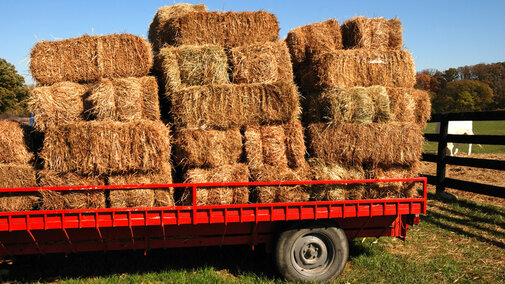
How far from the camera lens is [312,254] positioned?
491cm

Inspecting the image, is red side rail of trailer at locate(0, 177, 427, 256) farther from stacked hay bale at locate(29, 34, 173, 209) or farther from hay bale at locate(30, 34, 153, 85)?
hay bale at locate(30, 34, 153, 85)

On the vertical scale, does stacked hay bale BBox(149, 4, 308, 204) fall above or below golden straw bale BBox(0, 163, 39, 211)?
above

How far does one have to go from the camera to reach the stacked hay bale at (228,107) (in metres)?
4.93

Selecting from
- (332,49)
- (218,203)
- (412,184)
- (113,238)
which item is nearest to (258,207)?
(218,203)

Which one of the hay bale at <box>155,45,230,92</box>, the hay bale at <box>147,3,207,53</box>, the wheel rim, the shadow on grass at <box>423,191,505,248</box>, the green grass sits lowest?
the shadow on grass at <box>423,191,505,248</box>

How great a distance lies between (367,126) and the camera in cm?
546

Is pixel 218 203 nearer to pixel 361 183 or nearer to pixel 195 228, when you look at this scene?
pixel 195 228

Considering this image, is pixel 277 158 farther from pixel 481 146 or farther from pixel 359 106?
pixel 481 146

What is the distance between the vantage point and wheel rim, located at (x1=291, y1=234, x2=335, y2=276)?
191 inches

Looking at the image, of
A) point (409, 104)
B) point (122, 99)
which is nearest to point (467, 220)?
point (409, 104)

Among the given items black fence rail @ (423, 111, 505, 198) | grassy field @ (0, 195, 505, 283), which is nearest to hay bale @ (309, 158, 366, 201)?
grassy field @ (0, 195, 505, 283)

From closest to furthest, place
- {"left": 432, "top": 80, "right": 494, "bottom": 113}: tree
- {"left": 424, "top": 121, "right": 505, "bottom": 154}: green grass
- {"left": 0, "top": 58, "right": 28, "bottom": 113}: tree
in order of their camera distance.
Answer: {"left": 424, "top": 121, "right": 505, "bottom": 154}: green grass < {"left": 0, "top": 58, "right": 28, "bottom": 113}: tree < {"left": 432, "top": 80, "right": 494, "bottom": 113}: tree

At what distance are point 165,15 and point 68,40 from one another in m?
2.23

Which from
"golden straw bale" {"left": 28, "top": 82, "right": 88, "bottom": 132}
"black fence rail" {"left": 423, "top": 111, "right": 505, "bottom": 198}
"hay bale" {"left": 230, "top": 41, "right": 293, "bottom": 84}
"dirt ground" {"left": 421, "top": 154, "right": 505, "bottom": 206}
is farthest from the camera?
"dirt ground" {"left": 421, "top": 154, "right": 505, "bottom": 206}
